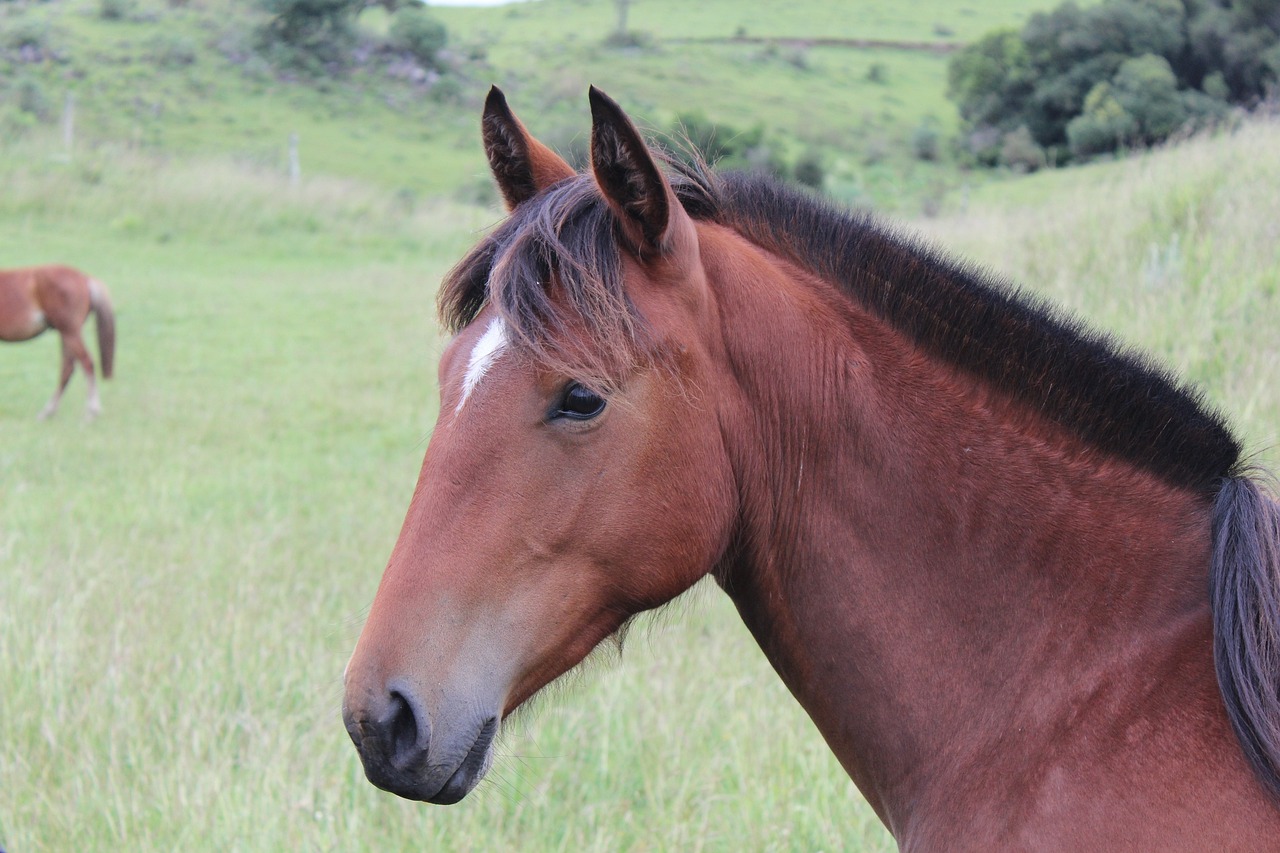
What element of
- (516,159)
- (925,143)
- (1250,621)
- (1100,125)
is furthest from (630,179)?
(925,143)

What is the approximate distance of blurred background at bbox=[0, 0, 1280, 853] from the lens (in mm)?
3260

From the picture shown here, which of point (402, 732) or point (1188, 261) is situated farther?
point (1188, 261)

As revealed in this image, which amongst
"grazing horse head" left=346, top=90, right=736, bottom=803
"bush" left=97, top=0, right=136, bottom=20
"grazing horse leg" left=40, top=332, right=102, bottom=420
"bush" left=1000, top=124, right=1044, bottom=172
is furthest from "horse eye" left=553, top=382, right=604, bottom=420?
"bush" left=97, top=0, right=136, bottom=20

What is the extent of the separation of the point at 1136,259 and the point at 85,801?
7.46 metres

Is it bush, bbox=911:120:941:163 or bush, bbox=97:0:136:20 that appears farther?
bush, bbox=97:0:136:20

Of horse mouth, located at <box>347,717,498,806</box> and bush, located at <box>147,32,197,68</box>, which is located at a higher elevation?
horse mouth, located at <box>347,717,498,806</box>

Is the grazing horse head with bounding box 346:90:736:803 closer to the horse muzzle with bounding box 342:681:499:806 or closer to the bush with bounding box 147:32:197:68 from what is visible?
the horse muzzle with bounding box 342:681:499:806

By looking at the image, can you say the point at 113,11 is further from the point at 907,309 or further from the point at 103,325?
the point at 907,309

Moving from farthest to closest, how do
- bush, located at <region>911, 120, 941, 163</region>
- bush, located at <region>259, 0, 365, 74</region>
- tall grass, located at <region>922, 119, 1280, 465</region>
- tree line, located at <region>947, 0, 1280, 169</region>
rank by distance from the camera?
bush, located at <region>259, 0, 365, 74</region> → bush, located at <region>911, 120, 941, 163</region> → tree line, located at <region>947, 0, 1280, 169</region> → tall grass, located at <region>922, 119, 1280, 465</region>

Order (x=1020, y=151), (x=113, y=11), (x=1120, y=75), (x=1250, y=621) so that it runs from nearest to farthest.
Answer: (x=1250, y=621) → (x=1120, y=75) → (x=1020, y=151) → (x=113, y=11)

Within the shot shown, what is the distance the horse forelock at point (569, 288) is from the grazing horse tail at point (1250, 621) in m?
1.09

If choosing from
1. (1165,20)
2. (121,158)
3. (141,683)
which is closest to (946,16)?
(1165,20)

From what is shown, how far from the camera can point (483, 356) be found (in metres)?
1.82

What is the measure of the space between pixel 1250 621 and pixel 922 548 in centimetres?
54
